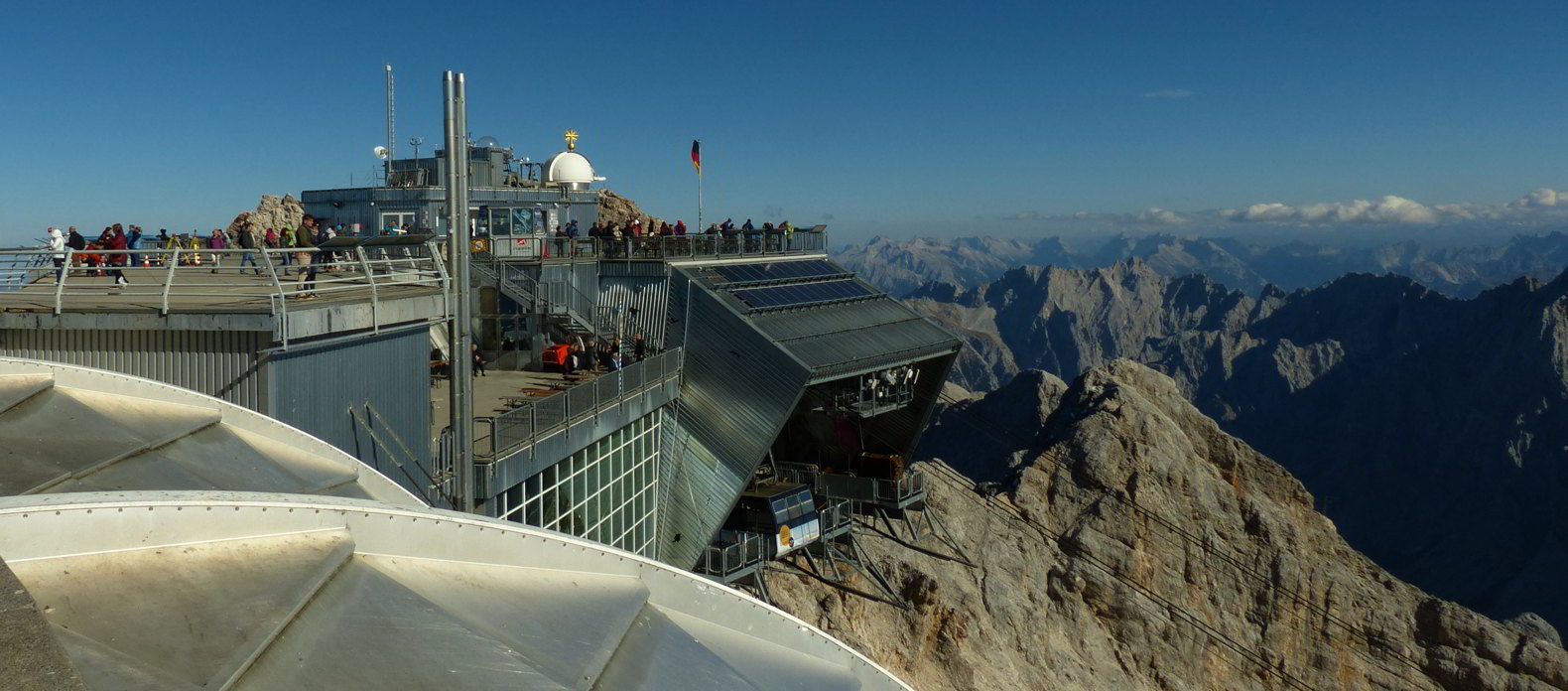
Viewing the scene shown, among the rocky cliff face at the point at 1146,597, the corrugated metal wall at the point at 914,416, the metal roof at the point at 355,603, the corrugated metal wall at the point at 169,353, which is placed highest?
the corrugated metal wall at the point at 169,353

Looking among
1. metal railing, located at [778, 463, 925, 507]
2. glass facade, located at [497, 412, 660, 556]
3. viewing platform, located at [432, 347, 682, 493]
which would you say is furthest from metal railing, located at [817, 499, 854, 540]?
viewing platform, located at [432, 347, 682, 493]

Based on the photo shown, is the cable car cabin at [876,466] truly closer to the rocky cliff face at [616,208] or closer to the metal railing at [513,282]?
the metal railing at [513,282]

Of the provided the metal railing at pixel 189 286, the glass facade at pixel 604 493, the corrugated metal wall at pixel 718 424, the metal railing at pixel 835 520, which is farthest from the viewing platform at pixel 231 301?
the metal railing at pixel 835 520

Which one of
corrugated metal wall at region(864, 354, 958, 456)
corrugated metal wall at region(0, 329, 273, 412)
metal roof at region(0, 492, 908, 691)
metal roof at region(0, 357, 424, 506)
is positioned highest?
corrugated metal wall at region(0, 329, 273, 412)

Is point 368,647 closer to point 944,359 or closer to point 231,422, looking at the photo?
point 231,422

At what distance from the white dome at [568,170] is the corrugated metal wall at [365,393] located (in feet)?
99.5

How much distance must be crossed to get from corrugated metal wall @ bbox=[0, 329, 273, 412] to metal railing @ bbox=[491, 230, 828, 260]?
20257mm

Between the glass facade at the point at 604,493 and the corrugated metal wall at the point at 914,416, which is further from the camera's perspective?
the corrugated metal wall at the point at 914,416

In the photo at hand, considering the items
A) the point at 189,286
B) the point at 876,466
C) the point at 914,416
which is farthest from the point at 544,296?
the point at 189,286

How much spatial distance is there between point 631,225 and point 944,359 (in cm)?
1173

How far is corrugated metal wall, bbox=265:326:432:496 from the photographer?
1725 cm

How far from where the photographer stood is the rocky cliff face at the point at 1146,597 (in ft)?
154

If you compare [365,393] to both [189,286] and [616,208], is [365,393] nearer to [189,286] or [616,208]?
[189,286]

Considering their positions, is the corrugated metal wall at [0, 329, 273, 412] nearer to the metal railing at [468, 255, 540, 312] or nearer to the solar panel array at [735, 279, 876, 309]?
the metal railing at [468, 255, 540, 312]
